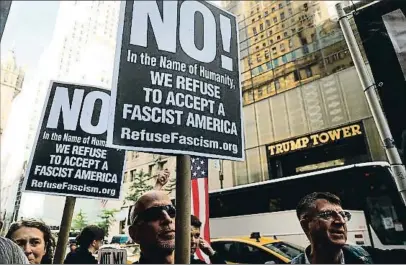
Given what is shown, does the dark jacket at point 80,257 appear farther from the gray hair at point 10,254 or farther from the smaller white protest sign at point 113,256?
the gray hair at point 10,254

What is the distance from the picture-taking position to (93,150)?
8.14ft

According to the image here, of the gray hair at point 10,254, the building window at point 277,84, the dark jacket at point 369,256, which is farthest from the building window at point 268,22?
the gray hair at point 10,254

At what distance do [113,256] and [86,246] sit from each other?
755 millimetres

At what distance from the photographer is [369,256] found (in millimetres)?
1690

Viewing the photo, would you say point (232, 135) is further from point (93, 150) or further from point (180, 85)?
point (93, 150)

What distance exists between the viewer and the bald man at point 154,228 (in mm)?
1577

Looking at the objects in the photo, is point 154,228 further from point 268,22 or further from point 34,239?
point 268,22

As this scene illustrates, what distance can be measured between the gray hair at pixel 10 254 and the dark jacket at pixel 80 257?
1162mm

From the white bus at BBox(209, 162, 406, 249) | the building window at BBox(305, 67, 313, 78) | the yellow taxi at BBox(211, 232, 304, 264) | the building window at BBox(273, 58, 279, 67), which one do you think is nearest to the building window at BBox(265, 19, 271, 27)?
the building window at BBox(273, 58, 279, 67)

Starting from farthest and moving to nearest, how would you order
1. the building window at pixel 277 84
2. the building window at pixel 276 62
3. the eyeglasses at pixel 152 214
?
1. the building window at pixel 276 62
2. the building window at pixel 277 84
3. the eyeglasses at pixel 152 214

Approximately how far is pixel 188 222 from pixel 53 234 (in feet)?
4.15

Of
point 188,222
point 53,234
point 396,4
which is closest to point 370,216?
point 396,4

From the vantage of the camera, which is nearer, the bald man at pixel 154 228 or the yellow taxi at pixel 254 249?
the bald man at pixel 154 228

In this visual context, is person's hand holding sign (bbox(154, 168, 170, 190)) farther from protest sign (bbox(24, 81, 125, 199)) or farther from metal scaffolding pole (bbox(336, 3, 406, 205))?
metal scaffolding pole (bbox(336, 3, 406, 205))
